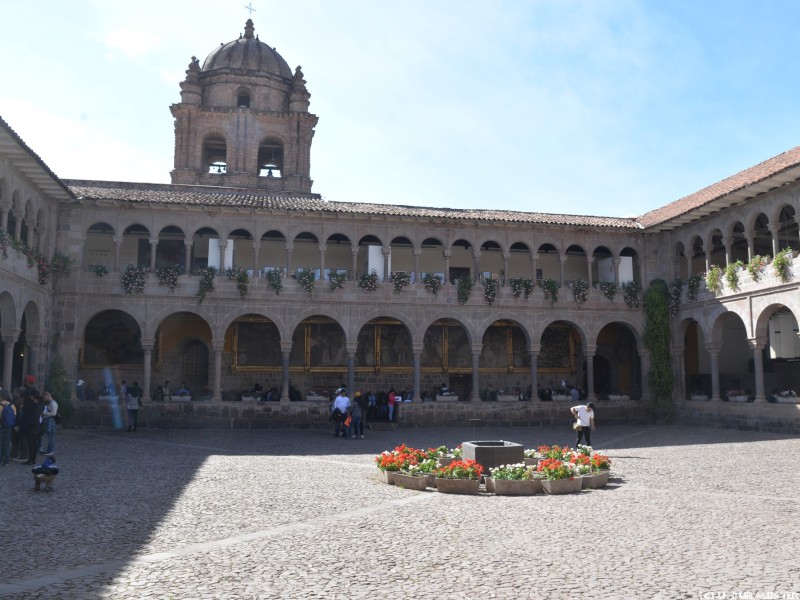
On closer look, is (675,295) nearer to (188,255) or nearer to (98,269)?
(188,255)

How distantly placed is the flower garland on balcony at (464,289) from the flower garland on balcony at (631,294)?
20.6 ft

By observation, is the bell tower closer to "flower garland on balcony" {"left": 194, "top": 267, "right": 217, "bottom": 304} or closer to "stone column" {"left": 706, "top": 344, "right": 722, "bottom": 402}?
"flower garland on balcony" {"left": 194, "top": 267, "right": 217, "bottom": 304}

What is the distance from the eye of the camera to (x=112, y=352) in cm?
2683

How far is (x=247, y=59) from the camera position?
35062 millimetres

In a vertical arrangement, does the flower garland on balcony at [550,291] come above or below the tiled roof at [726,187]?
below

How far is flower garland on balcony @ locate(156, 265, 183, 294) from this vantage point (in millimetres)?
24406

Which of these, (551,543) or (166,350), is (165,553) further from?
(166,350)

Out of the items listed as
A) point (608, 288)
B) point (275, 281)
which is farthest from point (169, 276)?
point (608, 288)

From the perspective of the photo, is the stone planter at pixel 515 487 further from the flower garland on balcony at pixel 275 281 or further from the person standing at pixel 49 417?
the flower garland on balcony at pixel 275 281

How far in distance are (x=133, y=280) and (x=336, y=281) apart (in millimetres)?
7044

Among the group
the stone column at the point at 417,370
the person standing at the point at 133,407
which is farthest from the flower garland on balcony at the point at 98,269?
the stone column at the point at 417,370

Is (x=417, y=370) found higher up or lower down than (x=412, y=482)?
higher up

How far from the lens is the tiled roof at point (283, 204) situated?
24.8 metres

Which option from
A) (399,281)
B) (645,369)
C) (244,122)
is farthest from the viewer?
(244,122)
